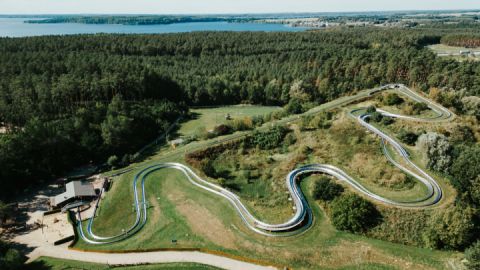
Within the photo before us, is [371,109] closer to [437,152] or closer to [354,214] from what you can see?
[437,152]

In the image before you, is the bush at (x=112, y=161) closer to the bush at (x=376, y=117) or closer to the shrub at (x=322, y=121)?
the shrub at (x=322, y=121)

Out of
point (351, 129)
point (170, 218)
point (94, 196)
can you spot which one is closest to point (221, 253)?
point (170, 218)

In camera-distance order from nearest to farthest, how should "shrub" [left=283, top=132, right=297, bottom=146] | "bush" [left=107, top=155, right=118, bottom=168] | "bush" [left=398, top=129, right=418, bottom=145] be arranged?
"bush" [left=398, top=129, right=418, bottom=145]
"bush" [left=107, top=155, right=118, bottom=168]
"shrub" [left=283, top=132, right=297, bottom=146]

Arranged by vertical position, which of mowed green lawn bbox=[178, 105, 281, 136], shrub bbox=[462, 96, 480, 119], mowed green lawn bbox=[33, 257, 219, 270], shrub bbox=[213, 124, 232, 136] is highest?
shrub bbox=[462, 96, 480, 119]

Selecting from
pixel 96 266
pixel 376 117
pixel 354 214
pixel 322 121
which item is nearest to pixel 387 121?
pixel 376 117

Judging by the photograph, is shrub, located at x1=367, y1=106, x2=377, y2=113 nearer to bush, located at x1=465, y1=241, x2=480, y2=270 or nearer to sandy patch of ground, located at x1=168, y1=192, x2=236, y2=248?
bush, located at x1=465, y1=241, x2=480, y2=270

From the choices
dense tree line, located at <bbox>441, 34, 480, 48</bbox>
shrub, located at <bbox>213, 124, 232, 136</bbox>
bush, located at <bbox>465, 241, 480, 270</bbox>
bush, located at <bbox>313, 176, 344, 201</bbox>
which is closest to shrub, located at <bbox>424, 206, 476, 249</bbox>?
bush, located at <bbox>465, 241, 480, 270</bbox>
